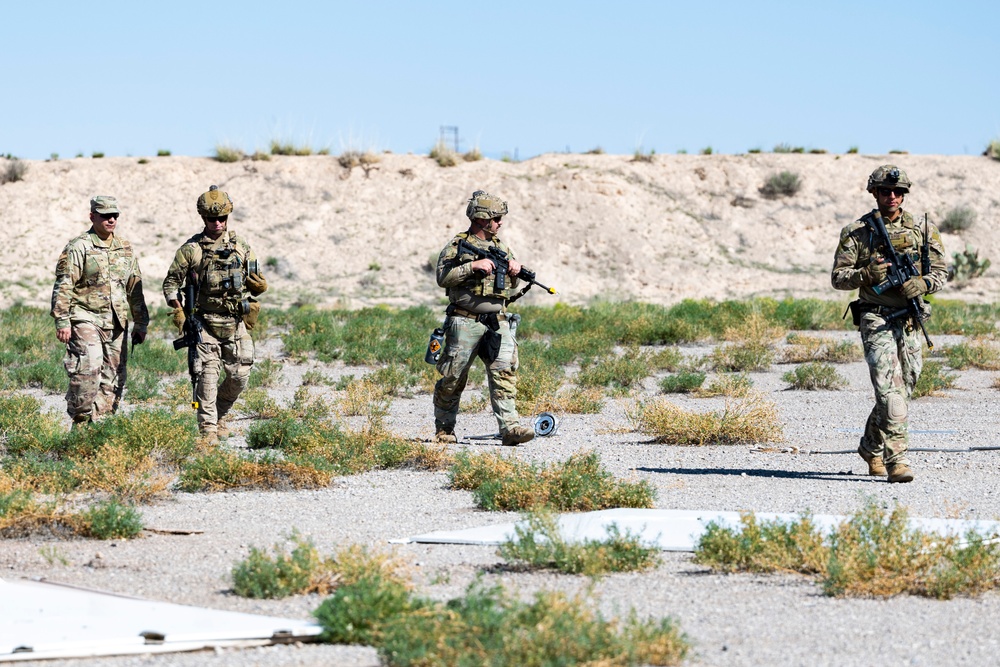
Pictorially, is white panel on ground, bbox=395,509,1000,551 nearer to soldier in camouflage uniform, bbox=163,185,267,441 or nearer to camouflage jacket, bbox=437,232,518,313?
camouflage jacket, bbox=437,232,518,313

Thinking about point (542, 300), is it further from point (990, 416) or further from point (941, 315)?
point (990, 416)

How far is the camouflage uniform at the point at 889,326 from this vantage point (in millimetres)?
10023

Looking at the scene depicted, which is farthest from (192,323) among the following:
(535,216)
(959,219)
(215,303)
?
(959,219)

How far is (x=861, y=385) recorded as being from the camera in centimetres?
1789

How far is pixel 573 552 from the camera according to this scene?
7.14m

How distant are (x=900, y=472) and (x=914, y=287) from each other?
1312 millimetres

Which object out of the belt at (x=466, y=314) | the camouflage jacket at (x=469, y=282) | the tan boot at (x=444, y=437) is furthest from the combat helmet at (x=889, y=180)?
the tan boot at (x=444, y=437)

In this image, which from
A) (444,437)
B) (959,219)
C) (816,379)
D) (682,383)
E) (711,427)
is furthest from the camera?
(959,219)

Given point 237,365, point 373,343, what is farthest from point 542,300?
point 237,365

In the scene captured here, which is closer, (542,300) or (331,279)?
(542,300)

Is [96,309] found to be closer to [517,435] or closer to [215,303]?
[215,303]

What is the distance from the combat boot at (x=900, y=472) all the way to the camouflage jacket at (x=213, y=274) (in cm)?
527

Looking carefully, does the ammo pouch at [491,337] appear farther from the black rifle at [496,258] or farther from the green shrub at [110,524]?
the green shrub at [110,524]

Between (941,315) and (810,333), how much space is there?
2718 mm
